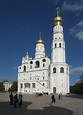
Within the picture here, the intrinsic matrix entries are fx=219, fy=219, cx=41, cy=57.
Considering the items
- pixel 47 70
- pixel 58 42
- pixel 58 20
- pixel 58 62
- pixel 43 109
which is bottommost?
pixel 43 109

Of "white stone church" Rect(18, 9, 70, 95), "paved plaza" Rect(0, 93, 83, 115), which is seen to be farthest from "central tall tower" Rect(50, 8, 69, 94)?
"paved plaza" Rect(0, 93, 83, 115)

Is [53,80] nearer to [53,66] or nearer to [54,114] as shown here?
[53,66]

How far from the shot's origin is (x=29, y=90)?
69.2 metres

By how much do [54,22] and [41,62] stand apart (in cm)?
1399

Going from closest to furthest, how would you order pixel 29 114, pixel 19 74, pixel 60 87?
pixel 29 114 → pixel 60 87 → pixel 19 74

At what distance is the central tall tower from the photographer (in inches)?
2586

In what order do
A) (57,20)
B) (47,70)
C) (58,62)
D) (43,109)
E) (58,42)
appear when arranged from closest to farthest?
(43,109) → (58,62) → (58,42) → (57,20) → (47,70)

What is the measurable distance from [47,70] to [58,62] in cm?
694

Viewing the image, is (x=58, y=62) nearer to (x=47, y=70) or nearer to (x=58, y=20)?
(x=47, y=70)

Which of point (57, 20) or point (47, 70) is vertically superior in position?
point (57, 20)

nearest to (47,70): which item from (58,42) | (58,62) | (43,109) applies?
(58,62)

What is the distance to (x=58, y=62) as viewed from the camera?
66875 millimetres

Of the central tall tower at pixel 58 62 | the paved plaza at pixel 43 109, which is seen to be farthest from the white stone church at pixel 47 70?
the paved plaza at pixel 43 109

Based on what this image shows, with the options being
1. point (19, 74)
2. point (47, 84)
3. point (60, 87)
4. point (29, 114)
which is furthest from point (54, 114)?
point (19, 74)
